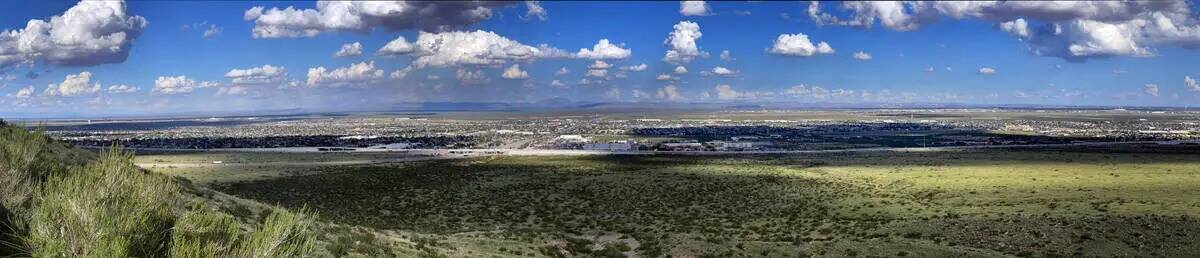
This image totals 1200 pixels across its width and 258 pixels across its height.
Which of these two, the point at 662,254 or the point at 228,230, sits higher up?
the point at 228,230

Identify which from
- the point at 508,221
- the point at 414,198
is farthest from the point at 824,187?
the point at 414,198

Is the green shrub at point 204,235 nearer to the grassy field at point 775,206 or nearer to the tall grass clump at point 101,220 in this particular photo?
the tall grass clump at point 101,220

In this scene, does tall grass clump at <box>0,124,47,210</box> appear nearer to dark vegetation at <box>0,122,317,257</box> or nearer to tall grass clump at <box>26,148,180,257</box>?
dark vegetation at <box>0,122,317,257</box>

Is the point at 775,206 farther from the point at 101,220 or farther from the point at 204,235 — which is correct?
the point at 101,220

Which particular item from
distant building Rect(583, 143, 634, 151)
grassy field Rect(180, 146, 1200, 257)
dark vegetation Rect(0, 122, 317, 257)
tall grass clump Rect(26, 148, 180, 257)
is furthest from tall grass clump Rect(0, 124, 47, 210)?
distant building Rect(583, 143, 634, 151)

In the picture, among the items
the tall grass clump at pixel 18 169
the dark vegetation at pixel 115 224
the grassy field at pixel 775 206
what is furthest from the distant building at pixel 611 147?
the dark vegetation at pixel 115 224

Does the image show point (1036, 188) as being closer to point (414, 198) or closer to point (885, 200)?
point (885, 200)
